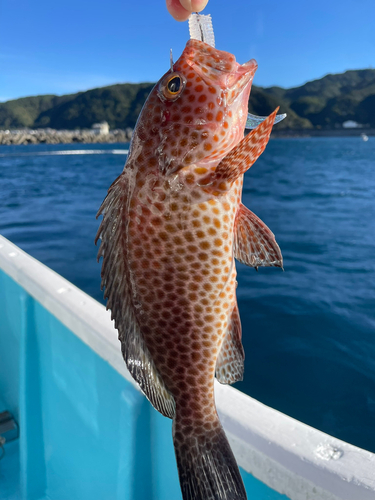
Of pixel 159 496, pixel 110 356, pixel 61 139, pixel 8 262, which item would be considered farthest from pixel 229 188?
pixel 61 139

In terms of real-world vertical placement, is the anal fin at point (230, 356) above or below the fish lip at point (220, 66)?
below

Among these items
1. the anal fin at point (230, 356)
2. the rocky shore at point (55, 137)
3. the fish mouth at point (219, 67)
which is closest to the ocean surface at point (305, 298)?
the anal fin at point (230, 356)

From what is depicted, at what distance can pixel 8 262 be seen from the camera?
4016mm

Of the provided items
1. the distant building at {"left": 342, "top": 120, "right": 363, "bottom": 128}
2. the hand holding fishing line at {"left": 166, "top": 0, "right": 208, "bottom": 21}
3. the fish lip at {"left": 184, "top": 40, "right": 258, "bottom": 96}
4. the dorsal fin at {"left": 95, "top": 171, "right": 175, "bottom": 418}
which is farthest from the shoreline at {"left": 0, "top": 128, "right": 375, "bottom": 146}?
the dorsal fin at {"left": 95, "top": 171, "right": 175, "bottom": 418}

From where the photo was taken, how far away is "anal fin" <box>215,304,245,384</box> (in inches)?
55.2

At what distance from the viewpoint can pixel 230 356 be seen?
1.42 metres

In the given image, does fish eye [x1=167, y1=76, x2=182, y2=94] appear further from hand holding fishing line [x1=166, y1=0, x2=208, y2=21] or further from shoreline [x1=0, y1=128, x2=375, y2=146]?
shoreline [x1=0, y1=128, x2=375, y2=146]

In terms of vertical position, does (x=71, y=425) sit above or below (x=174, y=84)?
below

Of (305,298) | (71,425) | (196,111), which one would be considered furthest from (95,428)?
(305,298)

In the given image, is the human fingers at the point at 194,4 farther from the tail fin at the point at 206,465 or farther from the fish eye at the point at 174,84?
the tail fin at the point at 206,465

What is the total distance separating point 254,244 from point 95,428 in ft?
7.40

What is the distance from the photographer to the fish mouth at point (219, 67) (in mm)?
1403

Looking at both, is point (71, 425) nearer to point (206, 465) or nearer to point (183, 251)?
point (206, 465)

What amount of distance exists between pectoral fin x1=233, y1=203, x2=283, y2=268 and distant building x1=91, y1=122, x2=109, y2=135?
132 meters
